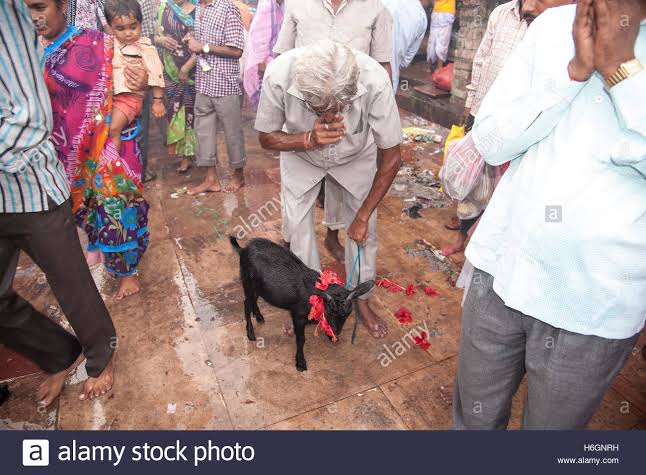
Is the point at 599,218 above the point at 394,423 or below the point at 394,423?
above

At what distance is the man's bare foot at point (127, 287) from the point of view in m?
3.57

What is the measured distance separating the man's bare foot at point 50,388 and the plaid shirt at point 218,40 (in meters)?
3.24

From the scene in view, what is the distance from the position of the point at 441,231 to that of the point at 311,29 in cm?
228

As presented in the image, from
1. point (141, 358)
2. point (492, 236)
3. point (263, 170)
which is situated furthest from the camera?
point (263, 170)

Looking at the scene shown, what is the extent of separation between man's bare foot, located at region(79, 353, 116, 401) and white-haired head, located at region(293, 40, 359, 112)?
2.10 m

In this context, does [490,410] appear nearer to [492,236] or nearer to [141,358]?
[492,236]

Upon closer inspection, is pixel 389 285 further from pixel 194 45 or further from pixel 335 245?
pixel 194 45

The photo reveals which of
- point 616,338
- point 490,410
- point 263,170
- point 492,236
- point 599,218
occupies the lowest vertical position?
point 263,170

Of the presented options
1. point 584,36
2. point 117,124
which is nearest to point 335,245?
point 117,124

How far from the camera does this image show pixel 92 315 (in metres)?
2.53

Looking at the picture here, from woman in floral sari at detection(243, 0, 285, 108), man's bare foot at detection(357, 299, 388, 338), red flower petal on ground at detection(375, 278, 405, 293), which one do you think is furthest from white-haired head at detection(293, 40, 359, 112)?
woman in floral sari at detection(243, 0, 285, 108)

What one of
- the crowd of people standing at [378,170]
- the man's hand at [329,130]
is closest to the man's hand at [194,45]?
the crowd of people standing at [378,170]

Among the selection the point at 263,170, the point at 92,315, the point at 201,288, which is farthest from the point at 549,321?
the point at 263,170

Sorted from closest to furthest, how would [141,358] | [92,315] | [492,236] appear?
[492,236] → [92,315] → [141,358]
